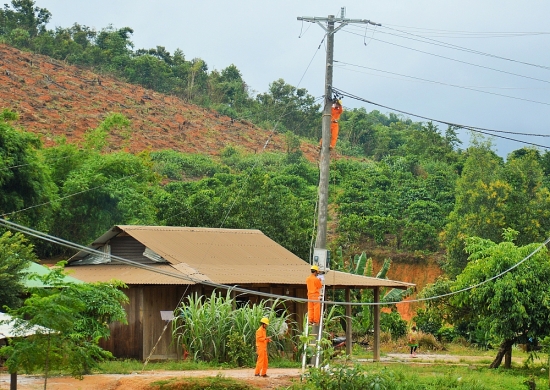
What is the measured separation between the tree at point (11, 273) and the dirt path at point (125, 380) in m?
1.75

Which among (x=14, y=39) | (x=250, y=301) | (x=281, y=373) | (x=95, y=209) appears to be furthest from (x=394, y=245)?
(x=14, y=39)

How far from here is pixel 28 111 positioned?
67.7 m

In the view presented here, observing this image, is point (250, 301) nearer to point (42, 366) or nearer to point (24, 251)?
point (24, 251)

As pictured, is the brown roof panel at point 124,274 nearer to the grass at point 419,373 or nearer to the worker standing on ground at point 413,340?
the grass at point 419,373

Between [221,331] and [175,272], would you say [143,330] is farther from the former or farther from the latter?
[221,331]

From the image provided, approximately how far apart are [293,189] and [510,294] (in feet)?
104

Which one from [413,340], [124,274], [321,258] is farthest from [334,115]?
[413,340]

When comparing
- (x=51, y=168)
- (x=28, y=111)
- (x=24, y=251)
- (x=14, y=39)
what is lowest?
(x=24, y=251)

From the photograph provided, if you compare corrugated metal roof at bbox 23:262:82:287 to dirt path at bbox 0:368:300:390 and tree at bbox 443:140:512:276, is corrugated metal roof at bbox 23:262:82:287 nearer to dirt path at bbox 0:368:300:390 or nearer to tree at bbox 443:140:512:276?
dirt path at bbox 0:368:300:390

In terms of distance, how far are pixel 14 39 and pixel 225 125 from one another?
22076 millimetres

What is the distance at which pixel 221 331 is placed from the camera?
22.8 metres

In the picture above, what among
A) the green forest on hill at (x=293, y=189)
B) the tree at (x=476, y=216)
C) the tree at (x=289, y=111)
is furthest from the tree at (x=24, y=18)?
the tree at (x=476, y=216)

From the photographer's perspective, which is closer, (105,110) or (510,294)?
(510,294)

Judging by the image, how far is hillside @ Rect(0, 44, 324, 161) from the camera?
6844 centimetres
